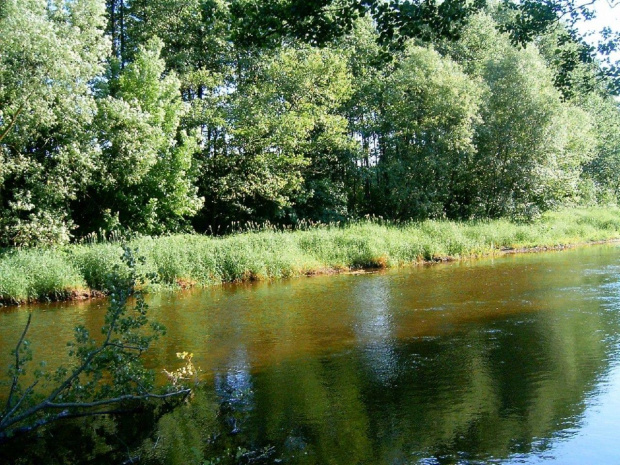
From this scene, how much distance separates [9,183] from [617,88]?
A: 59.9 ft

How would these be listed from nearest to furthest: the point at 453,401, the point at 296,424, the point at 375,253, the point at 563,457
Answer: the point at 563,457 → the point at 296,424 → the point at 453,401 → the point at 375,253

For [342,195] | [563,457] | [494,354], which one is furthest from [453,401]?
[342,195]

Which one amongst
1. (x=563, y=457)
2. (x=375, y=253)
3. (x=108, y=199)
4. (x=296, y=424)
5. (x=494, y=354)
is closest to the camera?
(x=563, y=457)

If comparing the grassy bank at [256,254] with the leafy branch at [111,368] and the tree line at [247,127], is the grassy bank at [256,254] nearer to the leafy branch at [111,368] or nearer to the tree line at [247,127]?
the tree line at [247,127]

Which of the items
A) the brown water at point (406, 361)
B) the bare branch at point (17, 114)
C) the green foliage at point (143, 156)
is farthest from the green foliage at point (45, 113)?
the brown water at point (406, 361)

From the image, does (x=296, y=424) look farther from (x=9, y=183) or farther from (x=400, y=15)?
(x=9, y=183)

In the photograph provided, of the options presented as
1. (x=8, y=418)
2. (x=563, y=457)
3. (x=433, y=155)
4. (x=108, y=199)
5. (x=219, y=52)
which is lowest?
(x=563, y=457)

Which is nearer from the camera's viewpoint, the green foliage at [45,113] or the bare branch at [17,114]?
the bare branch at [17,114]

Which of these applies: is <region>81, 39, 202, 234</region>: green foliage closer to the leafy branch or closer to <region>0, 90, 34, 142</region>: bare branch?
<region>0, 90, 34, 142</region>: bare branch

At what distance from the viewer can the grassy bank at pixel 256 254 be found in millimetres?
15766

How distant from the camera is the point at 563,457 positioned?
5.51 meters

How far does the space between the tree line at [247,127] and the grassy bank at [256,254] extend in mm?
3289

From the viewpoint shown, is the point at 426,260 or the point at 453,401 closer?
the point at 453,401

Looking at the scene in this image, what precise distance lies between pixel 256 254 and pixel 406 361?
35.2 ft
